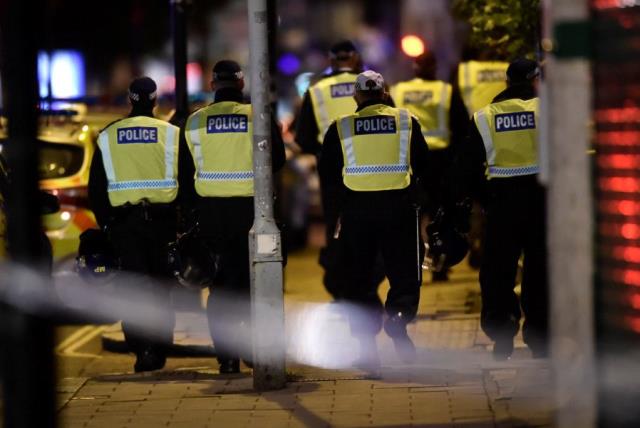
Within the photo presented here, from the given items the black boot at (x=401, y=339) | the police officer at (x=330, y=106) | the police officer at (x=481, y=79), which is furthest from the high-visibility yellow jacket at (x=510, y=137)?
the police officer at (x=481, y=79)

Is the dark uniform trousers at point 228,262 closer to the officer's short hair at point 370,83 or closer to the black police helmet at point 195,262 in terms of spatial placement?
the black police helmet at point 195,262

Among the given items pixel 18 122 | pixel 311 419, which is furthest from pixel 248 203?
pixel 18 122

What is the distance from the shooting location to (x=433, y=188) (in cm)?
1091

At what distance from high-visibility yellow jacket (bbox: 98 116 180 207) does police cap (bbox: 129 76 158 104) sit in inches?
11.2

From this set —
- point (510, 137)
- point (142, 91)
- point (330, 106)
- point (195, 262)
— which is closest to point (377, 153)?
point (510, 137)

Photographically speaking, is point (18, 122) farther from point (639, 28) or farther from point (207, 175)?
point (207, 175)

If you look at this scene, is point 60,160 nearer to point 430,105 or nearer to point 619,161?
point 430,105

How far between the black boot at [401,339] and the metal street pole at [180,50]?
3687 millimetres

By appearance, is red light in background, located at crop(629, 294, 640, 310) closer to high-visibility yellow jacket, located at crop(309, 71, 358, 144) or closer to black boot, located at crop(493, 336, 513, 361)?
black boot, located at crop(493, 336, 513, 361)

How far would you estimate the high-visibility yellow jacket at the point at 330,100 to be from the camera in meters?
12.8

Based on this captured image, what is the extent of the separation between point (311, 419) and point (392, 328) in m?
1.93

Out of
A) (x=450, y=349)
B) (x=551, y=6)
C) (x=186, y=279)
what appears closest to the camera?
(x=551, y=6)

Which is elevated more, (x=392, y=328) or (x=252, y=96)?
(x=252, y=96)

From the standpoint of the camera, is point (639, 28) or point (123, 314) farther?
point (123, 314)
